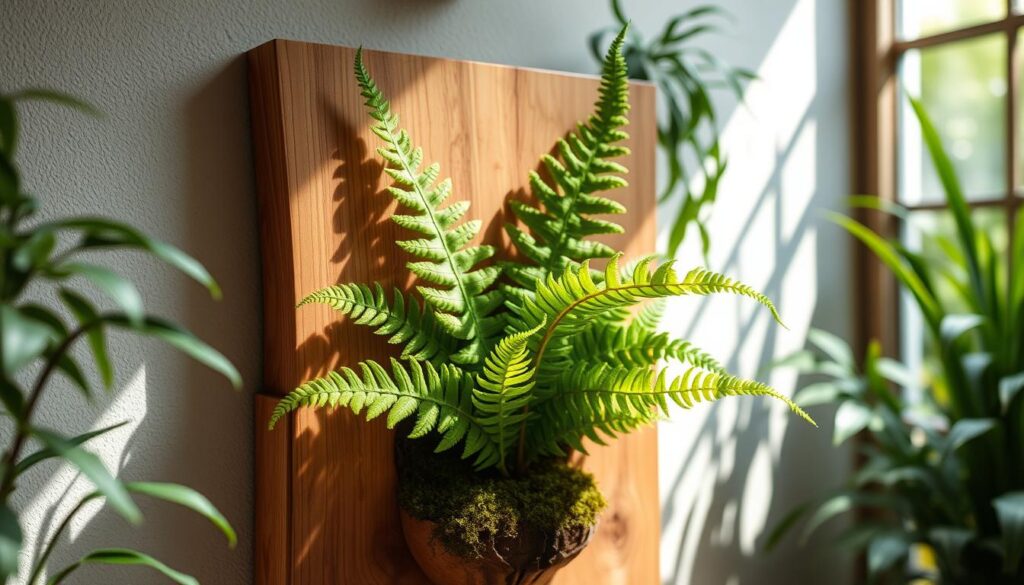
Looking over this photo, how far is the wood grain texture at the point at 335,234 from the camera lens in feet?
4.24

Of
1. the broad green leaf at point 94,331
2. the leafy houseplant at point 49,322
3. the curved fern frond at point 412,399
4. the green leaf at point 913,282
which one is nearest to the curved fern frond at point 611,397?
the curved fern frond at point 412,399

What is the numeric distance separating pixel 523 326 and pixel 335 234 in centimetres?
32

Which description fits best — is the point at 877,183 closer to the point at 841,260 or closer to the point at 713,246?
the point at 841,260

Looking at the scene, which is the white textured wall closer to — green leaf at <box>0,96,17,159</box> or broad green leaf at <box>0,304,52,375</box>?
green leaf at <box>0,96,17,159</box>

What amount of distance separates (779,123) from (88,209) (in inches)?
64.4

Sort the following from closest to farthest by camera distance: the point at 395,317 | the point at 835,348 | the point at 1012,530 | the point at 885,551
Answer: the point at 395,317 → the point at 1012,530 → the point at 885,551 → the point at 835,348

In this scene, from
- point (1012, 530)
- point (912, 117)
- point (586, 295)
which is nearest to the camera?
point (586, 295)

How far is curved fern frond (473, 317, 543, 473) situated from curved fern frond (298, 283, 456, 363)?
0.30 ft

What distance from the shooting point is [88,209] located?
121cm

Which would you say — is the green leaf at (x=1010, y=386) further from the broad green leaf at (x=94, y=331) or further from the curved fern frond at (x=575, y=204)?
the broad green leaf at (x=94, y=331)

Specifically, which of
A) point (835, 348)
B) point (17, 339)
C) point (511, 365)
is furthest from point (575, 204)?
point (835, 348)

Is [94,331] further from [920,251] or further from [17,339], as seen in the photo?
[920,251]

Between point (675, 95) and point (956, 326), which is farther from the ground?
point (675, 95)

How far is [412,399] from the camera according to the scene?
1.26m
